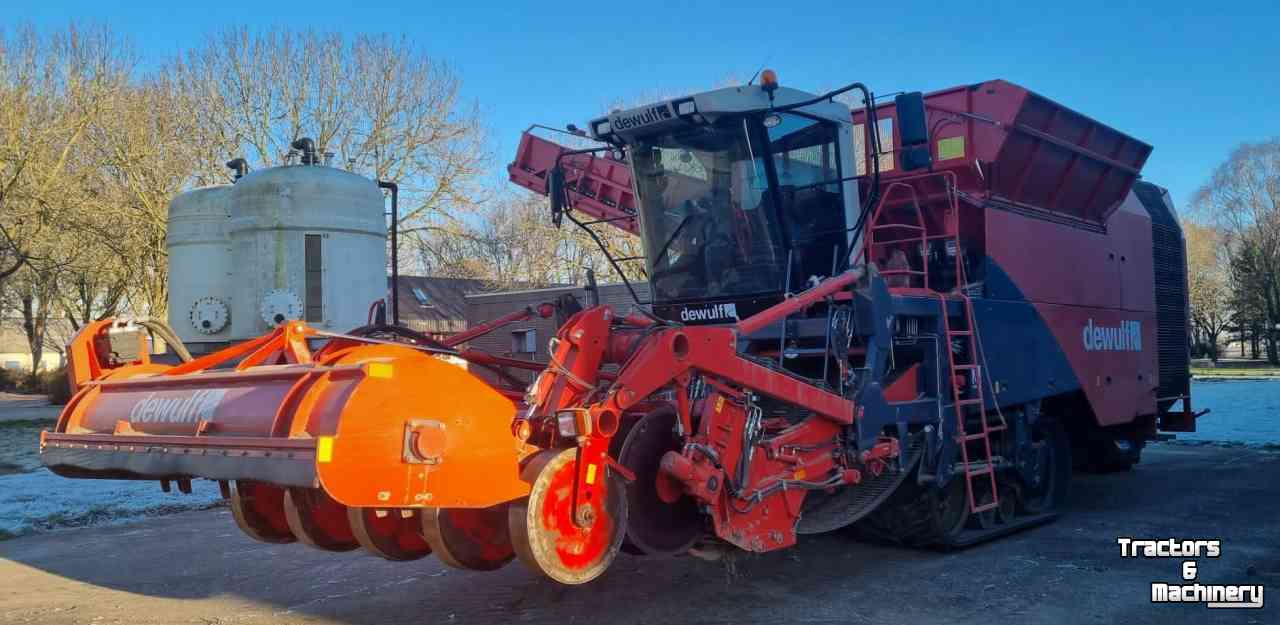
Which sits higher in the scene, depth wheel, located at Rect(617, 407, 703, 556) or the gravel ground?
depth wheel, located at Rect(617, 407, 703, 556)

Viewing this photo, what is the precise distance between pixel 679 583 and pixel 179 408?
10.2 ft

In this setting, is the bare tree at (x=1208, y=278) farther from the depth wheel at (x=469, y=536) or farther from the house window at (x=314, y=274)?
the depth wheel at (x=469, y=536)

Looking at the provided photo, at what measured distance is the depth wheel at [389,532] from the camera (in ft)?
16.4

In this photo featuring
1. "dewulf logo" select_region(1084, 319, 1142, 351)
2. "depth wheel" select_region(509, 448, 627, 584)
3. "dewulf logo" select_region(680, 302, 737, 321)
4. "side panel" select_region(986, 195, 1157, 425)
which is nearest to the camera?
"depth wheel" select_region(509, 448, 627, 584)

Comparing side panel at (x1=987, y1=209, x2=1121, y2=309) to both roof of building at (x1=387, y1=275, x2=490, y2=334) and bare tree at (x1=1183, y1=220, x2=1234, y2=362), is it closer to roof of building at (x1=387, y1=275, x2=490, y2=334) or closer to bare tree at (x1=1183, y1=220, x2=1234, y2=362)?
roof of building at (x1=387, y1=275, x2=490, y2=334)

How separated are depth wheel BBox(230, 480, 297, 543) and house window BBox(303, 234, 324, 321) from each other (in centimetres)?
848

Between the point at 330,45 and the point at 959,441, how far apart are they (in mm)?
24282

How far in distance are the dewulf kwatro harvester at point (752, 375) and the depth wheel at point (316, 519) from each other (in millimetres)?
12

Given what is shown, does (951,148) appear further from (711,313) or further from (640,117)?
(640,117)

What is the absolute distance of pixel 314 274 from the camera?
13.9 m

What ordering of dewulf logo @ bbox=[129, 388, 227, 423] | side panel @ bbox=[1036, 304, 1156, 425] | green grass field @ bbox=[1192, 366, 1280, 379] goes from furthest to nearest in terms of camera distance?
green grass field @ bbox=[1192, 366, 1280, 379], side panel @ bbox=[1036, 304, 1156, 425], dewulf logo @ bbox=[129, 388, 227, 423]

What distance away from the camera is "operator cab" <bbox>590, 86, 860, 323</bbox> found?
22.2 ft

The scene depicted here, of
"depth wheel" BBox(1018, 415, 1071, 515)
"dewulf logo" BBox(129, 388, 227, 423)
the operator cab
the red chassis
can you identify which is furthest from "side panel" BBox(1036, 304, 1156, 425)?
"dewulf logo" BBox(129, 388, 227, 423)

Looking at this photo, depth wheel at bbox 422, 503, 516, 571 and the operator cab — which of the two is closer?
depth wheel at bbox 422, 503, 516, 571
